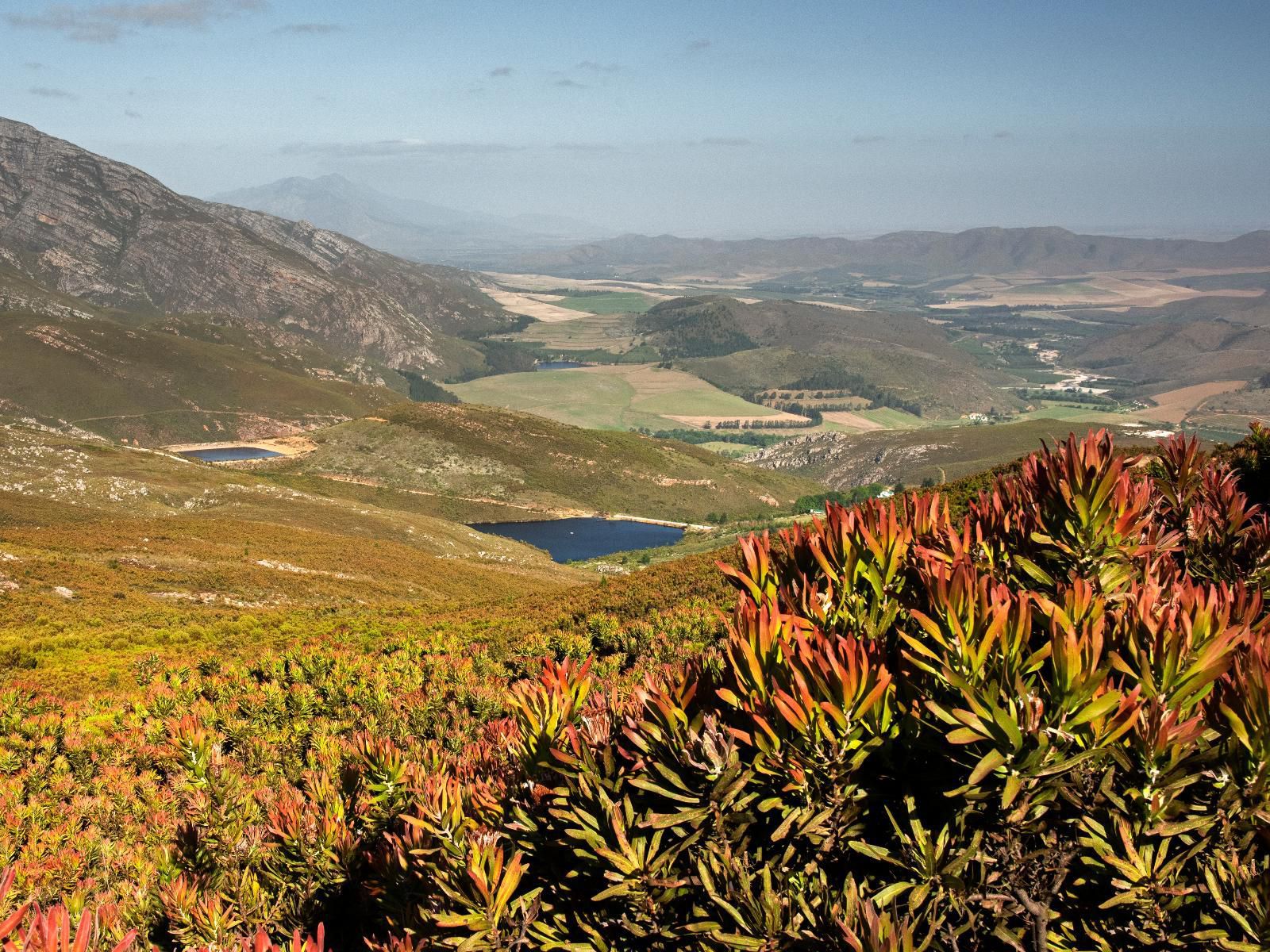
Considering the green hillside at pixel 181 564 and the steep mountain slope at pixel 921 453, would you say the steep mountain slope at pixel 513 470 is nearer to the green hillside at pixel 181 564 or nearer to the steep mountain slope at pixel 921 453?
the steep mountain slope at pixel 921 453

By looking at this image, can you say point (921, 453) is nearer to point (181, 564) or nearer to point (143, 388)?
point (181, 564)

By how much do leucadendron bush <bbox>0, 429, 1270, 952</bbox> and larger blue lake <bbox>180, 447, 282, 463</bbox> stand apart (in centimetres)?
13924

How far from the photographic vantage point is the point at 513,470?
129000 mm

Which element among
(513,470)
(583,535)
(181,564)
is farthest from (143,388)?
(181,564)

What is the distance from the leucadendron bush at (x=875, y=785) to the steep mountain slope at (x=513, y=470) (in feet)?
338

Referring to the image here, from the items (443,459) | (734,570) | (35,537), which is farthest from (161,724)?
(443,459)

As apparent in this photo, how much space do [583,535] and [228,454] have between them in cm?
8165

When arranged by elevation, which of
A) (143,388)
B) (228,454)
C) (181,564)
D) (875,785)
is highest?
(875,785)

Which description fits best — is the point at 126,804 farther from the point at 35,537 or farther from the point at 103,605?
the point at 35,537

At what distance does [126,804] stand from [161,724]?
2516mm

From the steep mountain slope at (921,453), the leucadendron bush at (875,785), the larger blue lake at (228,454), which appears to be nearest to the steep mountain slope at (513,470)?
the larger blue lake at (228,454)

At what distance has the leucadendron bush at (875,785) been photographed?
3.15 metres

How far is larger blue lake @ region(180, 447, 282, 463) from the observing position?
137 meters

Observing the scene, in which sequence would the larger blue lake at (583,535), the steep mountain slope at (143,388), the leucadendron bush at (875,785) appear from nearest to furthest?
the leucadendron bush at (875,785) → the larger blue lake at (583,535) → the steep mountain slope at (143,388)
